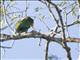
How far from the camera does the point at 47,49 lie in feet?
11.0

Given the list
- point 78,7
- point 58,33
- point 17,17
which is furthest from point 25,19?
point 78,7

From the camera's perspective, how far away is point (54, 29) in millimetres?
3293

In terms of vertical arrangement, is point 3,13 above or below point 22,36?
above

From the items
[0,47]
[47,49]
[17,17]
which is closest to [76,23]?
[47,49]

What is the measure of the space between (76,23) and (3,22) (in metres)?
0.91

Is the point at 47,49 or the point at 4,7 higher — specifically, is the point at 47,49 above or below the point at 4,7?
below

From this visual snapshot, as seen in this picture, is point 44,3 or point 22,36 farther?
point 44,3

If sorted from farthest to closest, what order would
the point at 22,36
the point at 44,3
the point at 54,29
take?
1. the point at 44,3
2. the point at 54,29
3. the point at 22,36

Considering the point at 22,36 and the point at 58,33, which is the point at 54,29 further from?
the point at 22,36

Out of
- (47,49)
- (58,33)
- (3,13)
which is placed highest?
(3,13)

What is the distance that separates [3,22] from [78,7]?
3.19ft

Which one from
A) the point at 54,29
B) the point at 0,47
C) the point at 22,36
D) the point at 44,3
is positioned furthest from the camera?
the point at 44,3

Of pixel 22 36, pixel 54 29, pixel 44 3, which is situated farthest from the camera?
pixel 44 3

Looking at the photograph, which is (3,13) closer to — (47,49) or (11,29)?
(11,29)
